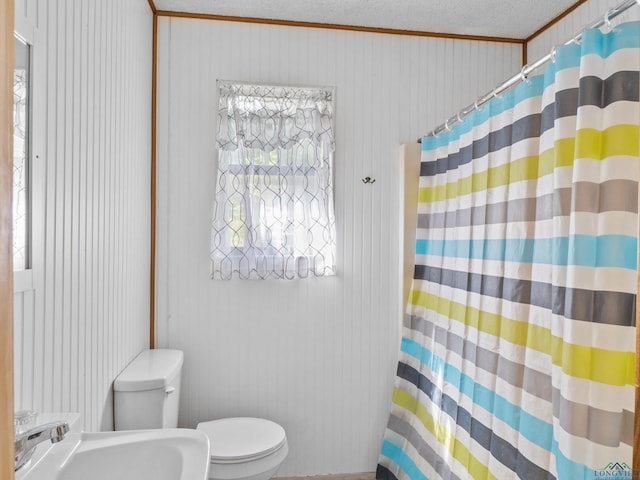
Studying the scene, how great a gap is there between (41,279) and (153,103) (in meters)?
1.47

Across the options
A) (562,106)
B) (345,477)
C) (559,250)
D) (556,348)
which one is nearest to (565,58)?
(562,106)

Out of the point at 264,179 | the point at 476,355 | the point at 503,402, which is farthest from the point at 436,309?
the point at 264,179

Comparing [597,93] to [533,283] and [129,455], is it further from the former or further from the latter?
[129,455]

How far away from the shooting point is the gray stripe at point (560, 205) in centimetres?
114

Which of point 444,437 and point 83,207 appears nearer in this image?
point 83,207

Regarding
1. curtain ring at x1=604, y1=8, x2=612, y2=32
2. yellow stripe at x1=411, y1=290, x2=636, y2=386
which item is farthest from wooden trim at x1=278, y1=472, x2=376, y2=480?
curtain ring at x1=604, y1=8, x2=612, y2=32

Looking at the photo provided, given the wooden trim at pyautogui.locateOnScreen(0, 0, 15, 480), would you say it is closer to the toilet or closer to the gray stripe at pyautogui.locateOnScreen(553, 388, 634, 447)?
the gray stripe at pyautogui.locateOnScreen(553, 388, 634, 447)

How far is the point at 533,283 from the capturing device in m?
1.46

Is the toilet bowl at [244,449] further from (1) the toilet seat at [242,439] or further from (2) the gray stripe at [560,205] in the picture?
(2) the gray stripe at [560,205]

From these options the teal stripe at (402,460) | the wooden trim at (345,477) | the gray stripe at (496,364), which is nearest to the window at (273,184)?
the gray stripe at (496,364)

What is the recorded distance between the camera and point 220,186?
2.33 metres

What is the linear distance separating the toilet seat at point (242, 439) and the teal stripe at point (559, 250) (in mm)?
1117

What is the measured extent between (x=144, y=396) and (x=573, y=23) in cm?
254

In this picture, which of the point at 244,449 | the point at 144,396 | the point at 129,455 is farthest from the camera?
the point at 244,449
